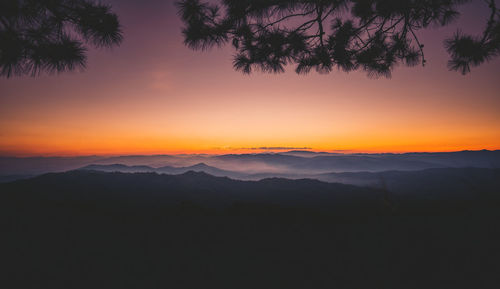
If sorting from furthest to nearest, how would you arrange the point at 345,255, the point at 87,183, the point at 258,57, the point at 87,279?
1. the point at 87,183
2. the point at 258,57
3. the point at 345,255
4. the point at 87,279

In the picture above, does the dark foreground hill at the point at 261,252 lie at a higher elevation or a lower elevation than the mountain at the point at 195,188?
higher

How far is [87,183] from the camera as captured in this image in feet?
206

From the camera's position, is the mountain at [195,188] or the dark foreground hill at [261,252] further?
the mountain at [195,188]

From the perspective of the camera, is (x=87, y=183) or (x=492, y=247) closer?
(x=492, y=247)

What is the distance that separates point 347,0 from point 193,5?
2.81 metres

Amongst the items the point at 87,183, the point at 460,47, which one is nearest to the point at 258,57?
the point at 460,47

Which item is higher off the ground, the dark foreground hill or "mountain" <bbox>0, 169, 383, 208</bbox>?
the dark foreground hill

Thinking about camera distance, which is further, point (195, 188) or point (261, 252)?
point (195, 188)

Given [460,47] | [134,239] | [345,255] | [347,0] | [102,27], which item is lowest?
[134,239]

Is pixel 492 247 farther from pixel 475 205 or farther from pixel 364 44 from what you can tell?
pixel 364 44

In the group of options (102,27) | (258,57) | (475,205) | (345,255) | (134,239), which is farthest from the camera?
(475,205)

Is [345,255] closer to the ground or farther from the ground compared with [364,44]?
closer to the ground

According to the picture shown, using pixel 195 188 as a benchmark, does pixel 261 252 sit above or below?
above

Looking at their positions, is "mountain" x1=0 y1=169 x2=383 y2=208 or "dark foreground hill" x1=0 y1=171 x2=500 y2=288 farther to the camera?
"mountain" x1=0 y1=169 x2=383 y2=208
